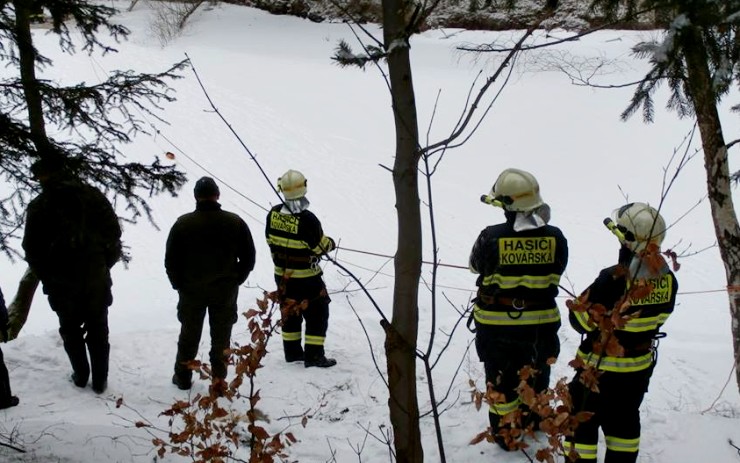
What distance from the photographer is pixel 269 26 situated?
979 inches

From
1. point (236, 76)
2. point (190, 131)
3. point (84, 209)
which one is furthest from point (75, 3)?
point (236, 76)

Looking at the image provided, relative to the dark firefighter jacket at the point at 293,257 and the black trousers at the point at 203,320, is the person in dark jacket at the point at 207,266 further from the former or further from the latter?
the dark firefighter jacket at the point at 293,257

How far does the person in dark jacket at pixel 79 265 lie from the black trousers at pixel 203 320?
571 mm

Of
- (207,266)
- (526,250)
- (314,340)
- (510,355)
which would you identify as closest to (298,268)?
(314,340)

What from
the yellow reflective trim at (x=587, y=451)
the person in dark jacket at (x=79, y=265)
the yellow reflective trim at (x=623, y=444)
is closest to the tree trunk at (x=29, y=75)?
the person in dark jacket at (x=79, y=265)

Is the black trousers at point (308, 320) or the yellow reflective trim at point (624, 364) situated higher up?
the yellow reflective trim at point (624, 364)

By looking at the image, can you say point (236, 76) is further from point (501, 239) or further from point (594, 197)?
point (501, 239)

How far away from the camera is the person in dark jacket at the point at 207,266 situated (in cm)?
513

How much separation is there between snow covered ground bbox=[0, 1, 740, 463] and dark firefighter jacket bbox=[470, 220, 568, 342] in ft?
1.00

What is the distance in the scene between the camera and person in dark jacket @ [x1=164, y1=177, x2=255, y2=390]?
5.13 m

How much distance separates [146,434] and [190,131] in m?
11.9

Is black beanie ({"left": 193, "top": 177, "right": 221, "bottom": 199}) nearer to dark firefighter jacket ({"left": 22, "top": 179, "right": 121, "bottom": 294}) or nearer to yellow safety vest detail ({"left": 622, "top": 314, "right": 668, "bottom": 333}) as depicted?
dark firefighter jacket ({"left": 22, "top": 179, "right": 121, "bottom": 294})

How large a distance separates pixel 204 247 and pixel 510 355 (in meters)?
2.43

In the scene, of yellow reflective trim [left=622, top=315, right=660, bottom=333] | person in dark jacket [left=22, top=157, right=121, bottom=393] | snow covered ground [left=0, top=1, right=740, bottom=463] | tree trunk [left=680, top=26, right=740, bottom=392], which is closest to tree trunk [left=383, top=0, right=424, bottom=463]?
snow covered ground [left=0, top=1, right=740, bottom=463]
